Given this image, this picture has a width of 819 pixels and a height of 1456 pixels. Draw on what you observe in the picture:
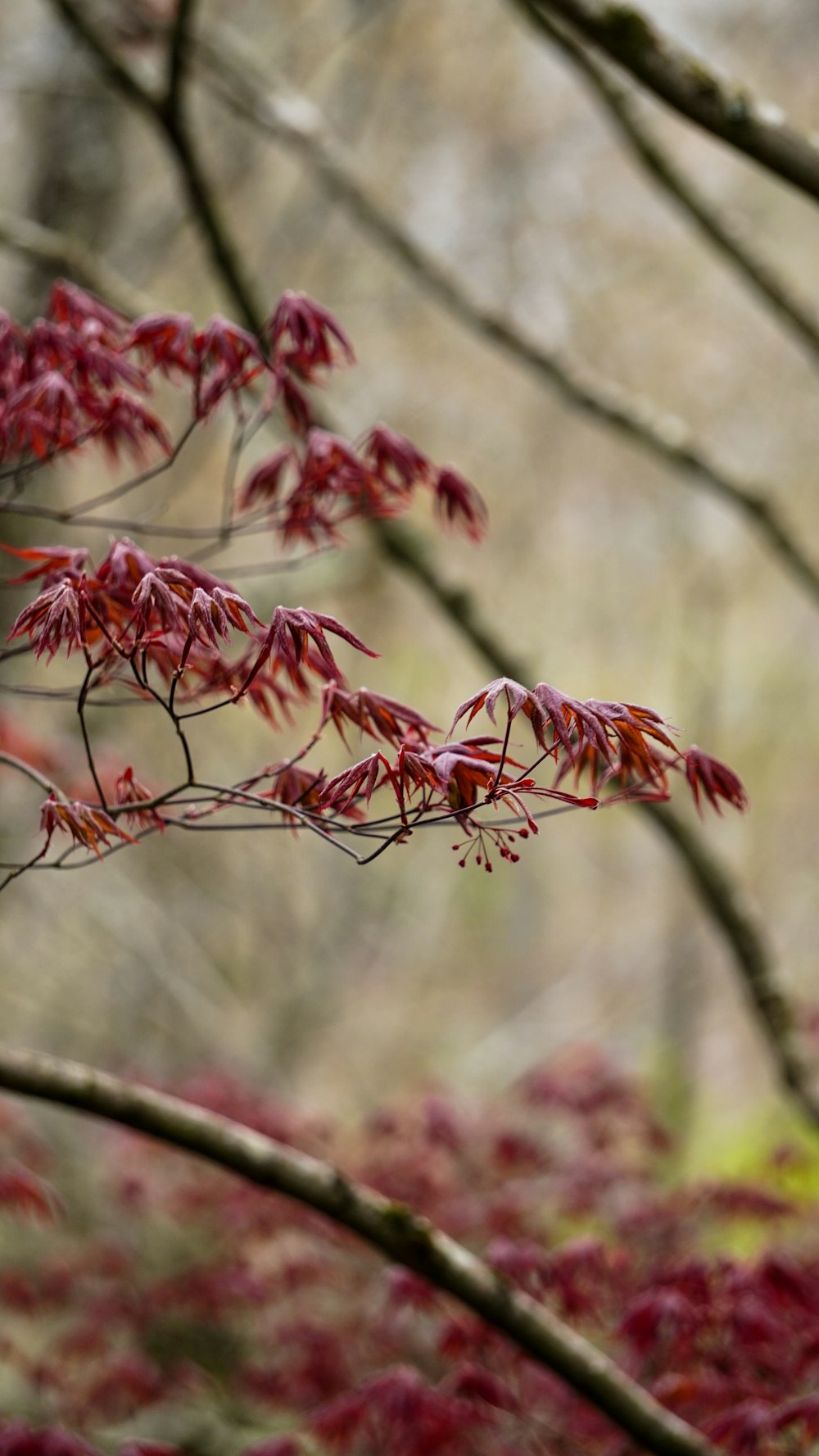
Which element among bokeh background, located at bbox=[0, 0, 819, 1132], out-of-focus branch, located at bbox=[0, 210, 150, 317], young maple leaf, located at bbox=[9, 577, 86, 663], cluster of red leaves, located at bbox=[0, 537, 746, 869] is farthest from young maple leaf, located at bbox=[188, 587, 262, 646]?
bokeh background, located at bbox=[0, 0, 819, 1132]

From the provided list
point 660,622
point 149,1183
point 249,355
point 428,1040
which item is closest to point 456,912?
point 428,1040

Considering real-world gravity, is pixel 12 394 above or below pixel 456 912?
below

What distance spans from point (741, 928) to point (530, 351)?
157 cm

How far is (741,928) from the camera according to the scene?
296 centimetres

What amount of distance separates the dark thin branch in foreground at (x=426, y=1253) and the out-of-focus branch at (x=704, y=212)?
219 centimetres

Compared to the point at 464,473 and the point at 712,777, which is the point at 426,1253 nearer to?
the point at 712,777

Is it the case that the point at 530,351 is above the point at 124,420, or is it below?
above

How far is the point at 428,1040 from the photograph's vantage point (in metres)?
7.82

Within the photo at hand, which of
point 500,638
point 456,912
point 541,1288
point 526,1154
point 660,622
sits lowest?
point 541,1288

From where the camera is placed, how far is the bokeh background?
5309 mm

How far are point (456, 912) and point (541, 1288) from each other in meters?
6.51

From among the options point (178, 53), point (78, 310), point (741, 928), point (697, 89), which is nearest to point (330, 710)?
point (78, 310)

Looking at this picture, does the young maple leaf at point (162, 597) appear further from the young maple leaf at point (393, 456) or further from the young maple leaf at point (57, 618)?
the young maple leaf at point (393, 456)

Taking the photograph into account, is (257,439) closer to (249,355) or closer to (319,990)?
(319,990)
